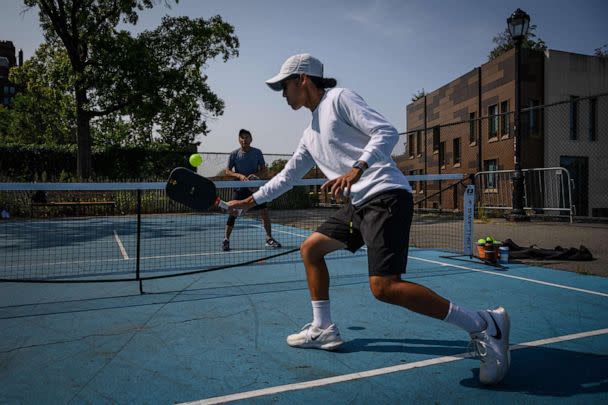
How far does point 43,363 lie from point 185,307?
1.57 metres

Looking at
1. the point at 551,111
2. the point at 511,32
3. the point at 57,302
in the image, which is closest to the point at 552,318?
the point at 57,302

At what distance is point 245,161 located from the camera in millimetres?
8867

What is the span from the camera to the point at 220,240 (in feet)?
34.7

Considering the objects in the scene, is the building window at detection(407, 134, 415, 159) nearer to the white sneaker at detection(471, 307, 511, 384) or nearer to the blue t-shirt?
the blue t-shirt

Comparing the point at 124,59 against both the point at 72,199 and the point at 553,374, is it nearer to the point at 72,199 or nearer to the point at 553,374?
the point at 72,199

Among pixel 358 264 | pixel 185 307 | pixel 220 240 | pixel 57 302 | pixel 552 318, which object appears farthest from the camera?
pixel 220 240

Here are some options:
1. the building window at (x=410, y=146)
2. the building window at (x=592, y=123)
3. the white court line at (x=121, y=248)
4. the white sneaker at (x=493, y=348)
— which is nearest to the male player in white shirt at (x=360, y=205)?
the white sneaker at (x=493, y=348)

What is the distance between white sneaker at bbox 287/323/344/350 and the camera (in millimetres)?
3215

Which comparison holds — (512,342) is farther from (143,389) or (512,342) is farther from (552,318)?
(143,389)

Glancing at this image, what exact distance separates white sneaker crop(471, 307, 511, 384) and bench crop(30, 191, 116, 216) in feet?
53.3

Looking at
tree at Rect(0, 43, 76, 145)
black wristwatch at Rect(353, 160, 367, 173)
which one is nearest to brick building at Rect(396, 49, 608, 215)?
black wristwatch at Rect(353, 160, 367, 173)

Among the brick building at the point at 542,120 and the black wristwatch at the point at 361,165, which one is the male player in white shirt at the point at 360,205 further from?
the brick building at the point at 542,120

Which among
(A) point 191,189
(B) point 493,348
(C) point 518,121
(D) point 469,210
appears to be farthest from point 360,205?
(C) point 518,121

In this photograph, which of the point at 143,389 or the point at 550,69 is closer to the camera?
the point at 143,389
